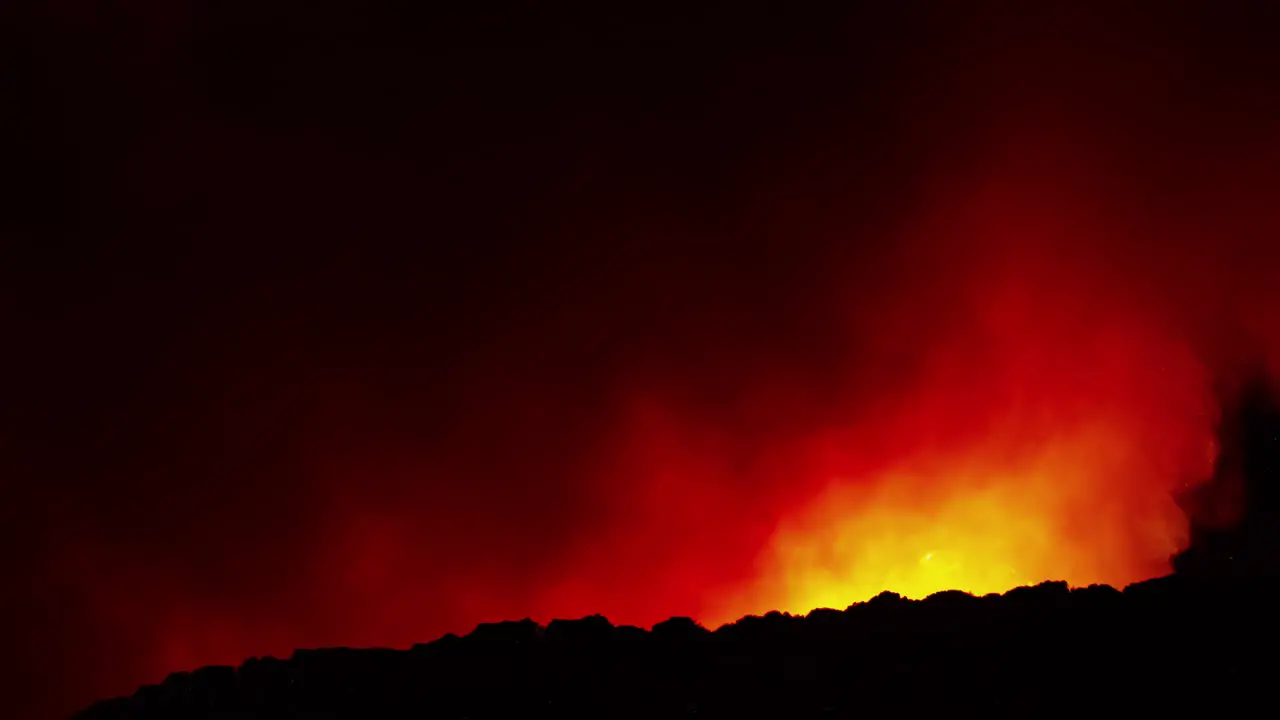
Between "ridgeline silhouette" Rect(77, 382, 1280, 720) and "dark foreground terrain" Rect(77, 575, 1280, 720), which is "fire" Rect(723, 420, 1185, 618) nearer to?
"ridgeline silhouette" Rect(77, 382, 1280, 720)

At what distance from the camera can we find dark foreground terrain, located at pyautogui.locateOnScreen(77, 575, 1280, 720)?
891cm

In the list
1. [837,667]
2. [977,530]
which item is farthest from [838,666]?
[977,530]

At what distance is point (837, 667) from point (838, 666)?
0.05 ft

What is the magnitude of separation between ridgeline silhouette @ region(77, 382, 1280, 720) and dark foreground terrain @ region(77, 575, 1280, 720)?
0.05 feet

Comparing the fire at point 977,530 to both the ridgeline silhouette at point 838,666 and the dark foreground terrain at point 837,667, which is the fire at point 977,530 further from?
the dark foreground terrain at point 837,667

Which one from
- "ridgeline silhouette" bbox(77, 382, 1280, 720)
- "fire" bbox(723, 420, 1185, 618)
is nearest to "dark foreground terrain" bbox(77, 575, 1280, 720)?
"ridgeline silhouette" bbox(77, 382, 1280, 720)

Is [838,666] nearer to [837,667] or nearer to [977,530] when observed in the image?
[837,667]

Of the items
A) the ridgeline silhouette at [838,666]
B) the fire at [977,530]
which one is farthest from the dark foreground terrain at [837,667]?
the fire at [977,530]

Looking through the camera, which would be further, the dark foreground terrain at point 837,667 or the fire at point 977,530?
the fire at point 977,530

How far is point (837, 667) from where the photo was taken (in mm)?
9633

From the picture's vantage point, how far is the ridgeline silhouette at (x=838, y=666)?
8922mm

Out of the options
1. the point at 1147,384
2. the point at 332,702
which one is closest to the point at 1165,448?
the point at 1147,384

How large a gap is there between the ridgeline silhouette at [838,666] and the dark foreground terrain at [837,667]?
2cm

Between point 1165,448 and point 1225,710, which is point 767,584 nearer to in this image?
point 1165,448
